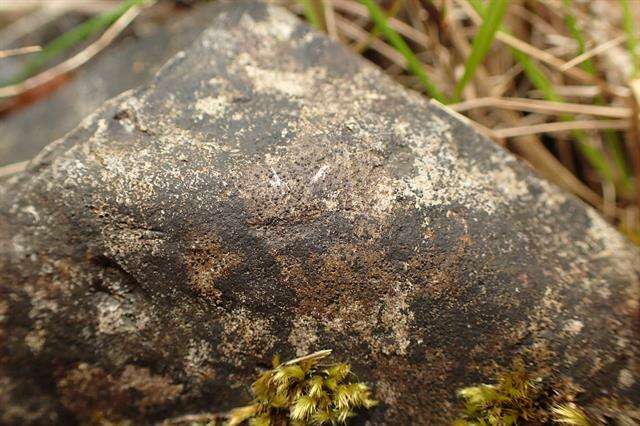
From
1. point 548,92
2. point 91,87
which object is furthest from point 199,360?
point 548,92

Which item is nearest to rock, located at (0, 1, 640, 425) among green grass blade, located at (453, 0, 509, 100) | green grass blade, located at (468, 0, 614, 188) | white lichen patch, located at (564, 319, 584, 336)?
white lichen patch, located at (564, 319, 584, 336)

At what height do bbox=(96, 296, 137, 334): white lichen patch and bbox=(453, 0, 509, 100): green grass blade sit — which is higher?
bbox=(453, 0, 509, 100): green grass blade

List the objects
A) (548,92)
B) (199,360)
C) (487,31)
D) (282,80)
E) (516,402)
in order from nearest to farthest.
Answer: (516,402)
(199,360)
(282,80)
(487,31)
(548,92)

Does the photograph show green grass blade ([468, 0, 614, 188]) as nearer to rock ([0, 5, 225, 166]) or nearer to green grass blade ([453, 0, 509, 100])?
green grass blade ([453, 0, 509, 100])

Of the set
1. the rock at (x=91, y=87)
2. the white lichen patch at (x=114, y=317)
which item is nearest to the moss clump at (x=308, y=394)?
the white lichen patch at (x=114, y=317)

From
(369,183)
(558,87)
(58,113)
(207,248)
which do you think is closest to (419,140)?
(369,183)

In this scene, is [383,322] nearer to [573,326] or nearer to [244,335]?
[244,335]

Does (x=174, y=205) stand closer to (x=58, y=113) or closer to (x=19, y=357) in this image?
(x=19, y=357)
